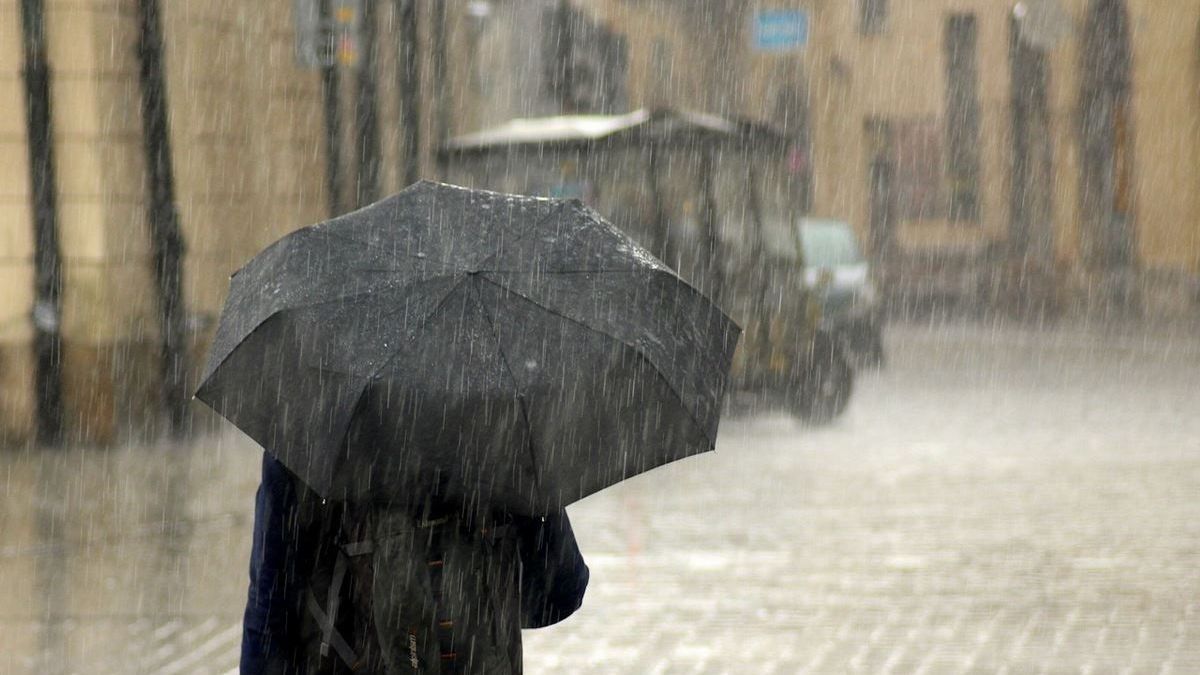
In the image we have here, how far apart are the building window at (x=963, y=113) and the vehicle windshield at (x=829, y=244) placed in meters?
17.6

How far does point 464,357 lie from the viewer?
9.80 feet

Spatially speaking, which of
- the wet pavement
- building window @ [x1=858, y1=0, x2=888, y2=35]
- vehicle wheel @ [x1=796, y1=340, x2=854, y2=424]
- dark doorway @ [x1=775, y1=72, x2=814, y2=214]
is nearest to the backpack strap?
the wet pavement

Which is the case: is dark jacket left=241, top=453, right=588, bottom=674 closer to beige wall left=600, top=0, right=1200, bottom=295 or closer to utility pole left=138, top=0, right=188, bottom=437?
utility pole left=138, top=0, right=188, bottom=437

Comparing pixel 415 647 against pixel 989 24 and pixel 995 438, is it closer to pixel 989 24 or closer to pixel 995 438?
pixel 995 438

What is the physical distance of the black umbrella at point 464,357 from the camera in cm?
297

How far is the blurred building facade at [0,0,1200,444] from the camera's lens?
14125 millimetres

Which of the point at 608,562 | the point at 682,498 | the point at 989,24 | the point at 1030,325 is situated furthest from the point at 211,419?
the point at 989,24

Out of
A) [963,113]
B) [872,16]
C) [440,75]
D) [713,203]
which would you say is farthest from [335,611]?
[872,16]

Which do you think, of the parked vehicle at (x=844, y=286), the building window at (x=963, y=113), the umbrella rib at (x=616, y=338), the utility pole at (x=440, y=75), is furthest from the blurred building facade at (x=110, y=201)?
the building window at (x=963, y=113)

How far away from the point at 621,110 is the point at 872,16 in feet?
23.5

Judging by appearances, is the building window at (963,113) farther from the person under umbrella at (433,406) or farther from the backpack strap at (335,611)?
the backpack strap at (335,611)

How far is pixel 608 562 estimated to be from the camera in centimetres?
862

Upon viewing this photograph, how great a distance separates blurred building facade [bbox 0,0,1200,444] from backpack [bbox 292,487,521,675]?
10967 mm

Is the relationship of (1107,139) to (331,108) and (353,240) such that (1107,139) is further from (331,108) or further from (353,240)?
(353,240)
